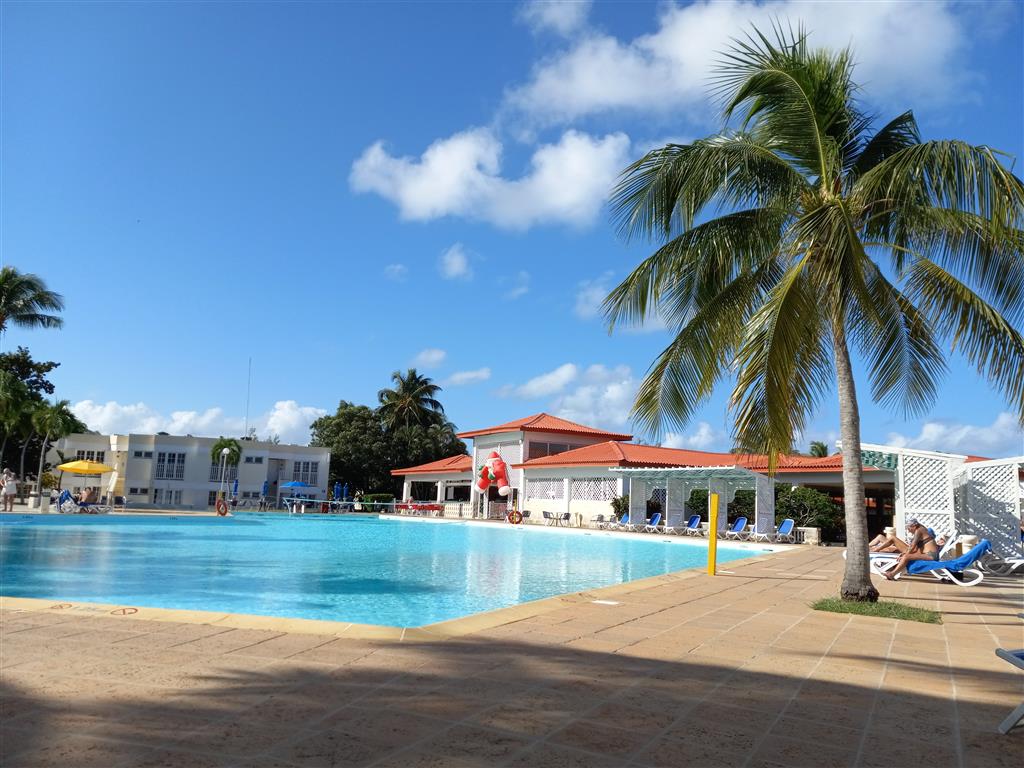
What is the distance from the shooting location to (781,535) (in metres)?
22.6

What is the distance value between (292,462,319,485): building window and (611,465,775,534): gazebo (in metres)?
24.9

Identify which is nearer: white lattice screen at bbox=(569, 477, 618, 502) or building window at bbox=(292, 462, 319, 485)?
white lattice screen at bbox=(569, 477, 618, 502)

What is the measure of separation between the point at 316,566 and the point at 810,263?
10.7 meters

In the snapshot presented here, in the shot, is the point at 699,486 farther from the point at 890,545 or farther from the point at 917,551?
the point at 917,551

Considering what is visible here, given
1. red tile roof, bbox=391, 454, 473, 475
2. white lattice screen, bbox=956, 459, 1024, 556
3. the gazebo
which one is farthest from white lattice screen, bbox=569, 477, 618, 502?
white lattice screen, bbox=956, 459, 1024, 556

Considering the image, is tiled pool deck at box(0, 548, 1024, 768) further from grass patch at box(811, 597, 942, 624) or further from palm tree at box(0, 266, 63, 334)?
palm tree at box(0, 266, 63, 334)

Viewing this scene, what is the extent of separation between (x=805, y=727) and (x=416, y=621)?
5808mm

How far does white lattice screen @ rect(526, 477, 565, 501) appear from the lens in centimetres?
3372

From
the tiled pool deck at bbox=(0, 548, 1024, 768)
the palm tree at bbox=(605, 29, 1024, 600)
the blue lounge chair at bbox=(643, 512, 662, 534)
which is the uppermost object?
the palm tree at bbox=(605, 29, 1024, 600)

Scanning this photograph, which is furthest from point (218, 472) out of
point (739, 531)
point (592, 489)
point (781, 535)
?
point (781, 535)

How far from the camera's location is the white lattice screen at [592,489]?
30672 mm

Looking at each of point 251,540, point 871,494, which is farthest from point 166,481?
point 871,494

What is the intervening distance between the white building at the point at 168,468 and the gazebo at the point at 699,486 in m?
24.5

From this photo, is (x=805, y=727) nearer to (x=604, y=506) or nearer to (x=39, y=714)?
(x=39, y=714)
